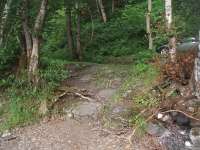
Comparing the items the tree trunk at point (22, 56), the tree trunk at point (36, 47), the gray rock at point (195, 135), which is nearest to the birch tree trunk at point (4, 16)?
the tree trunk at point (22, 56)

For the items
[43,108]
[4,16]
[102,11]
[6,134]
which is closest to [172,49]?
[43,108]

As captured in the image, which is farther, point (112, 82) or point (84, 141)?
point (112, 82)

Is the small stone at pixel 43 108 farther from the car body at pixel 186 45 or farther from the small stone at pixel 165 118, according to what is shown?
the car body at pixel 186 45

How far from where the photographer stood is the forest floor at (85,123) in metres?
8.95

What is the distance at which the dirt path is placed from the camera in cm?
898

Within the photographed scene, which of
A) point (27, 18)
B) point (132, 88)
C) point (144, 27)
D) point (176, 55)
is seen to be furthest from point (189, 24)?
point (144, 27)

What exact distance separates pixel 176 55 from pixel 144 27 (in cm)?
752

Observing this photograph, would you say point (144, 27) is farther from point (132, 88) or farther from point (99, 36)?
point (132, 88)

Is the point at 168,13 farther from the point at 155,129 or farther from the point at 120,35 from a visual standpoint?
the point at 120,35

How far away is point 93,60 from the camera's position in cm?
1533

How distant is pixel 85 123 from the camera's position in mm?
9664

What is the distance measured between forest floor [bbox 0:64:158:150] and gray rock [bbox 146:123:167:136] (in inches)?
6.5

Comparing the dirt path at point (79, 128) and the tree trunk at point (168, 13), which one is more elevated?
the tree trunk at point (168, 13)

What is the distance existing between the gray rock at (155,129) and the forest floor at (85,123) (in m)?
0.17
